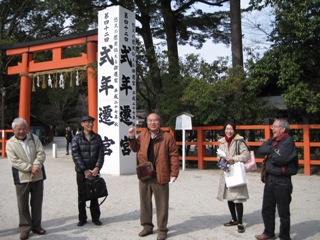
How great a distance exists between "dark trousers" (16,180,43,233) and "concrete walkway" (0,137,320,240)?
0.57 feet

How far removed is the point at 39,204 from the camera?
4.54 meters

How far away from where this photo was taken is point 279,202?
3982 millimetres

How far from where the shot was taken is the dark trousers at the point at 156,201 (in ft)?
14.0

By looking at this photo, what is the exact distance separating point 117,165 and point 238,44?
5878mm

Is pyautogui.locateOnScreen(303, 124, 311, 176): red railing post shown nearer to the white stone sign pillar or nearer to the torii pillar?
the white stone sign pillar

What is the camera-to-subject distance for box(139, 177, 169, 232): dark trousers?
4.26m

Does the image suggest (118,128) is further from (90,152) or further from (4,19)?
(4,19)

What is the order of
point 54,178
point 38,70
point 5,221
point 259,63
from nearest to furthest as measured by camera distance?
point 5,221 < point 54,178 < point 259,63 < point 38,70

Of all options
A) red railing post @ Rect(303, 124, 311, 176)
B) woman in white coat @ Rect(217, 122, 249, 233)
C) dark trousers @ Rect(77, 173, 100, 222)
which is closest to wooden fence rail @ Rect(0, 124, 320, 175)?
red railing post @ Rect(303, 124, 311, 176)

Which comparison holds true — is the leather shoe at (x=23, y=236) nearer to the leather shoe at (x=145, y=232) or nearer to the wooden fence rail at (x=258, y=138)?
the leather shoe at (x=145, y=232)

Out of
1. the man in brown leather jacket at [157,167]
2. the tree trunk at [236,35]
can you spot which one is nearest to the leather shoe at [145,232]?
the man in brown leather jacket at [157,167]

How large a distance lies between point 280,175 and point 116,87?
6278mm

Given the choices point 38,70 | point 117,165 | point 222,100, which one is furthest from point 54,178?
point 38,70

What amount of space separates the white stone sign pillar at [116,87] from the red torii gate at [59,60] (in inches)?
56.7
